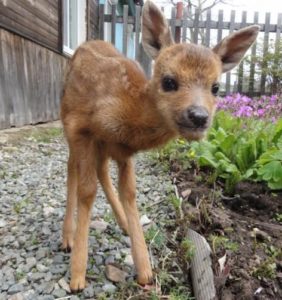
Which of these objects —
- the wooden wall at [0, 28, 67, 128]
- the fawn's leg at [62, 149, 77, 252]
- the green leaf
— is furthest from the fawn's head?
the wooden wall at [0, 28, 67, 128]

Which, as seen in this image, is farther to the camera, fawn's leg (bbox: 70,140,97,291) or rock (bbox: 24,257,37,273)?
rock (bbox: 24,257,37,273)

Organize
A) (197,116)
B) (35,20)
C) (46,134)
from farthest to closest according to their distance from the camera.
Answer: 1. (35,20)
2. (46,134)
3. (197,116)

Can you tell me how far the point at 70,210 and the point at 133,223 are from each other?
561 millimetres

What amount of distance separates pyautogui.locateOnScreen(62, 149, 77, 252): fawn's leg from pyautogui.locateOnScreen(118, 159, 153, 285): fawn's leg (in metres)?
0.37

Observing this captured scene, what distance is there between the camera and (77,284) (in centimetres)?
279

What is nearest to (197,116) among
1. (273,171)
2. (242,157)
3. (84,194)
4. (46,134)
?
(84,194)

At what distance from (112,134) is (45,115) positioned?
7197 mm

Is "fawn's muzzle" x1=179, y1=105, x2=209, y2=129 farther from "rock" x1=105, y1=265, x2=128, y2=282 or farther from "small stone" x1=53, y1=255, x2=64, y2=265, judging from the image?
"small stone" x1=53, y1=255, x2=64, y2=265

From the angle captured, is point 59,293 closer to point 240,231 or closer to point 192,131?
point 192,131

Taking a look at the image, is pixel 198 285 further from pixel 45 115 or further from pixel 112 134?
pixel 45 115

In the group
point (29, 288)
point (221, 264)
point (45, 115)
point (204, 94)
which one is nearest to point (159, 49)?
point (204, 94)

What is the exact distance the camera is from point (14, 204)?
417 centimetres

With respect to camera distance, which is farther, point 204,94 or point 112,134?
point 112,134

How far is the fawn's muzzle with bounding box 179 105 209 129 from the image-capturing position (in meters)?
2.49
